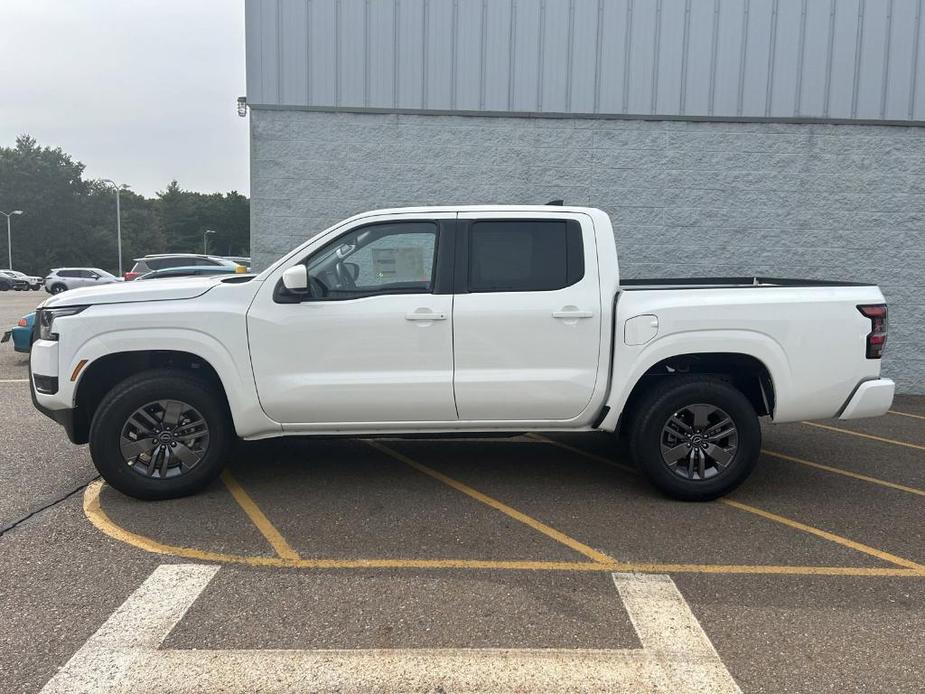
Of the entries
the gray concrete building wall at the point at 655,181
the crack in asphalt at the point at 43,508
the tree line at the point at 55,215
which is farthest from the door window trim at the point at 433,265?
the tree line at the point at 55,215

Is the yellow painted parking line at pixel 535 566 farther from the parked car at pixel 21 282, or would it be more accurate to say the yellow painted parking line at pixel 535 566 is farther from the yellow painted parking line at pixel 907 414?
the parked car at pixel 21 282

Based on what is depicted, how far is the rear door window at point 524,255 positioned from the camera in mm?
4695

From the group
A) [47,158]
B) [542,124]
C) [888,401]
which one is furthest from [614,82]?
[47,158]

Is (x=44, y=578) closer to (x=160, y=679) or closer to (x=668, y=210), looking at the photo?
(x=160, y=679)

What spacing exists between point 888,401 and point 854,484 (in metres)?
0.90

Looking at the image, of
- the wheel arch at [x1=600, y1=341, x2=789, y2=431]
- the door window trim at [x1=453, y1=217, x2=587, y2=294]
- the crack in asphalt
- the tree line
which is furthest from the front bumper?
the tree line

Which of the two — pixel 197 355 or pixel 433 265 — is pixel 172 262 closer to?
pixel 197 355

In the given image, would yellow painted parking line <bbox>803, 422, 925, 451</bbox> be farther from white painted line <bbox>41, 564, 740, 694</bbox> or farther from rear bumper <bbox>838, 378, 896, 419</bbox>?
white painted line <bbox>41, 564, 740, 694</bbox>

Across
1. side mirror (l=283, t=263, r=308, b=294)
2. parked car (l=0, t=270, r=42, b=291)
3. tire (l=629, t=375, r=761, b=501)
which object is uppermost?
side mirror (l=283, t=263, r=308, b=294)

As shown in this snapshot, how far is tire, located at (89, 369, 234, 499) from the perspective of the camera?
4488 mm

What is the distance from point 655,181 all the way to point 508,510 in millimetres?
5686

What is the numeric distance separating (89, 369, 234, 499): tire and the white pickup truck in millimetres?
11

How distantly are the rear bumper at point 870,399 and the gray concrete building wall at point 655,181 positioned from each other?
14.3 feet

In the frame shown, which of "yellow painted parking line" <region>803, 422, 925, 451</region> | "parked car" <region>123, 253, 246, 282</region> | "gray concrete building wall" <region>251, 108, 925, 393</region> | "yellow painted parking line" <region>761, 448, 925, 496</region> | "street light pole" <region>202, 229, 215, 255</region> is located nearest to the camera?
"yellow painted parking line" <region>761, 448, 925, 496</region>
